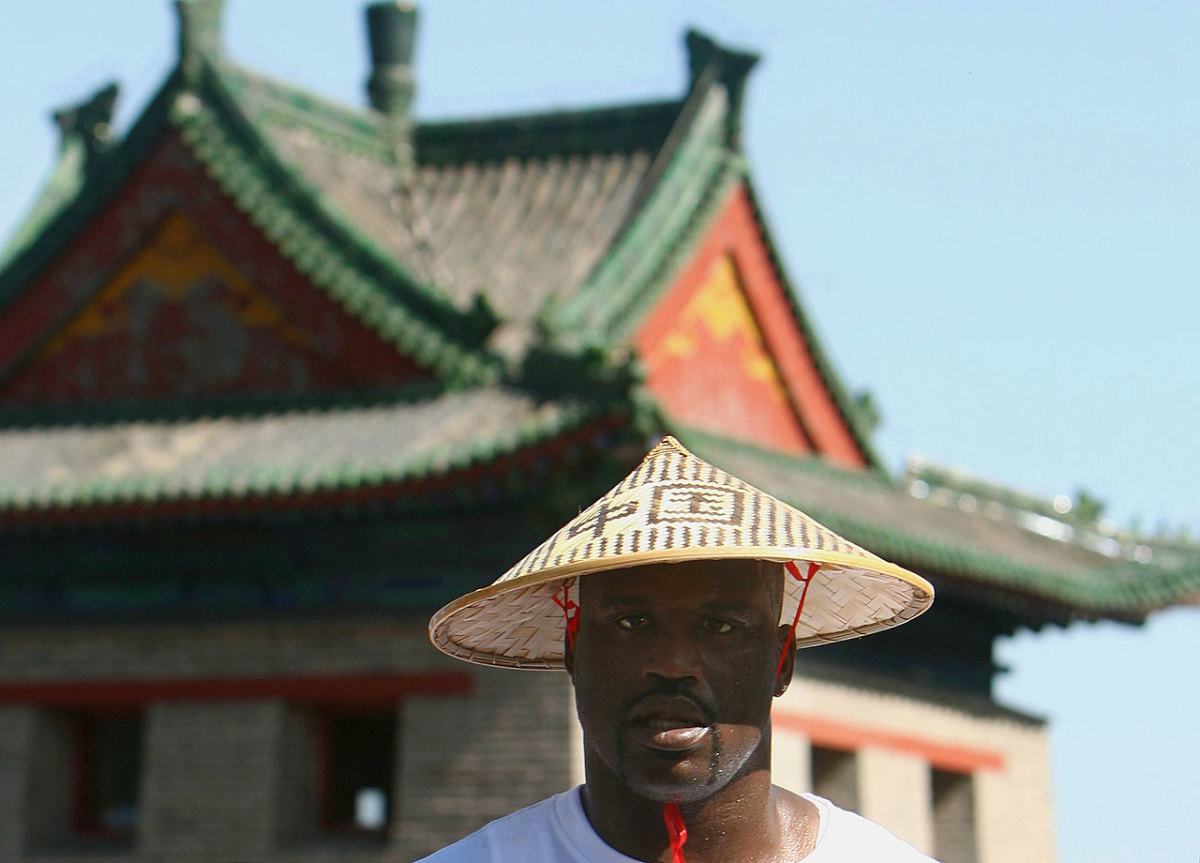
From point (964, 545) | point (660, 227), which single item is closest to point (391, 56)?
point (660, 227)

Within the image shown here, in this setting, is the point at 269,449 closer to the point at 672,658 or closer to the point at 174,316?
the point at 174,316

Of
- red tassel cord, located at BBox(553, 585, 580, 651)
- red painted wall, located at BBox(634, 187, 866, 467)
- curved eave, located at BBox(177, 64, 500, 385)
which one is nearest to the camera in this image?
red tassel cord, located at BBox(553, 585, 580, 651)

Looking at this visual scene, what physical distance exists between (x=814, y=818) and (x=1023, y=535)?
41.3 feet

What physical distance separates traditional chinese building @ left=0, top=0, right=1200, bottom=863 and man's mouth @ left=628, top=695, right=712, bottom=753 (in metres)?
6.76

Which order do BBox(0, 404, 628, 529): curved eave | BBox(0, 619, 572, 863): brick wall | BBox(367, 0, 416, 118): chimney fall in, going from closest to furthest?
1. BBox(0, 404, 628, 529): curved eave
2. BBox(0, 619, 572, 863): brick wall
3. BBox(367, 0, 416, 118): chimney

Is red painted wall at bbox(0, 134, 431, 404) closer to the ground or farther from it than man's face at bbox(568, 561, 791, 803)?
farther from it

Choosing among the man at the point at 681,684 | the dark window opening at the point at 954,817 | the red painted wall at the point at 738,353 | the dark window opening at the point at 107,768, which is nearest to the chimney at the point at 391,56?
the red painted wall at the point at 738,353

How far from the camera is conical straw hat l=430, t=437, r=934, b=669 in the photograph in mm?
2877

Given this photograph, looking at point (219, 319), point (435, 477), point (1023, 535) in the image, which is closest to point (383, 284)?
point (219, 319)

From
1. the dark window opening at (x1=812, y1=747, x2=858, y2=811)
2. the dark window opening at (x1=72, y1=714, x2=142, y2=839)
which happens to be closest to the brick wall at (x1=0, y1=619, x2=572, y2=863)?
the dark window opening at (x1=72, y1=714, x2=142, y2=839)

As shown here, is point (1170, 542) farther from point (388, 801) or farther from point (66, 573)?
point (66, 573)

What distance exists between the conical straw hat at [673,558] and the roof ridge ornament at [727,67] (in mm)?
11044

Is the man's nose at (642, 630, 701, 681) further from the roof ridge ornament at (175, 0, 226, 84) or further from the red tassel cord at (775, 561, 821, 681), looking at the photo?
the roof ridge ornament at (175, 0, 226, 84)

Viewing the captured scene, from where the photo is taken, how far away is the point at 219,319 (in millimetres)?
12664
